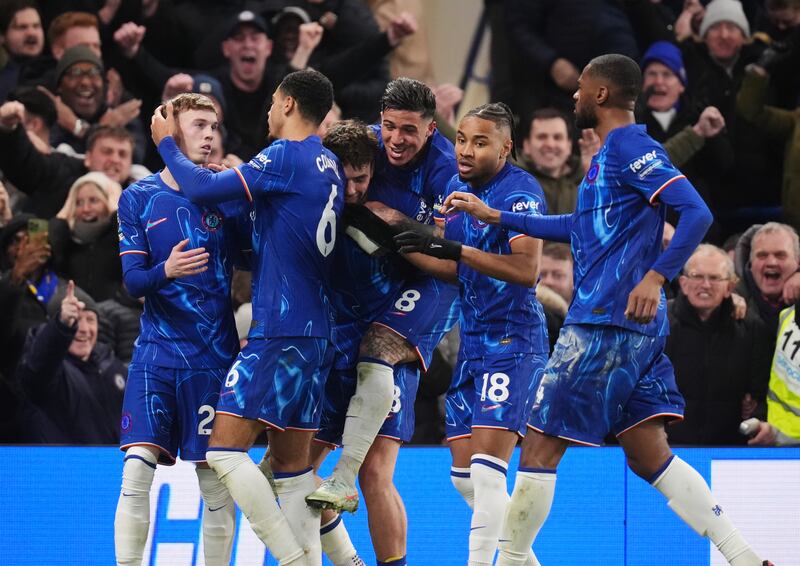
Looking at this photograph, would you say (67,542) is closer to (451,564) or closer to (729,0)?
(451,564)

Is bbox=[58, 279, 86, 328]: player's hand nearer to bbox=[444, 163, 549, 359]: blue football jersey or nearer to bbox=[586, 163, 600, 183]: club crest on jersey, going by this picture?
bbox=[444, 163, 549, 359]: blue football jersey

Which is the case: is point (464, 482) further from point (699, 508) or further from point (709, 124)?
point (709, 124)

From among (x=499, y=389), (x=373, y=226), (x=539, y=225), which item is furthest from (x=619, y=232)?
(x=373, y=226)

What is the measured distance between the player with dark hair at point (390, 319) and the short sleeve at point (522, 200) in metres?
0.42

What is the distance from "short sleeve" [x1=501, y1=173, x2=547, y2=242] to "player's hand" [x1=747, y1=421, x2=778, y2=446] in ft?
8.29

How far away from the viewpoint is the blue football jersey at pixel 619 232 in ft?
18.6

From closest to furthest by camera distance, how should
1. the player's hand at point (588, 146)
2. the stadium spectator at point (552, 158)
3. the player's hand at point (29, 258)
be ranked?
the player's hand at point (29, 258)
the stadium spectator at point (552, 158)
the player's hand at point (588, 146)

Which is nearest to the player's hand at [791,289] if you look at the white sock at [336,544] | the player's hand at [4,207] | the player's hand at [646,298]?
the player's hand at [646,298]

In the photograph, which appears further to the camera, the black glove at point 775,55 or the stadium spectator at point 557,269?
the black glove at point 775,55

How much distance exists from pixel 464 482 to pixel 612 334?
4.05 ft

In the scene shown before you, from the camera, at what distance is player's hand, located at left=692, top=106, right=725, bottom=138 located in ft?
34.2

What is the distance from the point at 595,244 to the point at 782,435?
2.86 meters

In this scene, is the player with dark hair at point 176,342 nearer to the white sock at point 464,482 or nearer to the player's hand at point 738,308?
the white sock at point 464,482

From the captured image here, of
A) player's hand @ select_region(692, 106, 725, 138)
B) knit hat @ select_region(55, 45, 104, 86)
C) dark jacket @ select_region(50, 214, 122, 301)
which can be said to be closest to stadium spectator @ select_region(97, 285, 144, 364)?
dark jacket @ select_region(50, 214, 122, 301)
